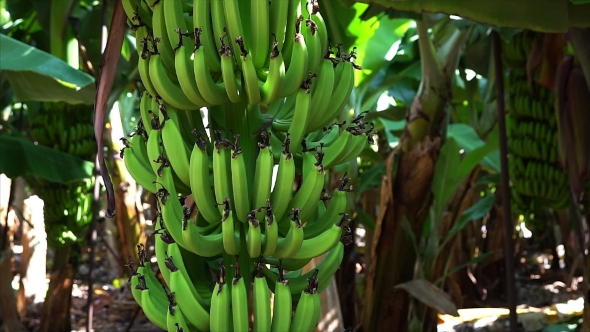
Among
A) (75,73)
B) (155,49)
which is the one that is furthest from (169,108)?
(75,73)

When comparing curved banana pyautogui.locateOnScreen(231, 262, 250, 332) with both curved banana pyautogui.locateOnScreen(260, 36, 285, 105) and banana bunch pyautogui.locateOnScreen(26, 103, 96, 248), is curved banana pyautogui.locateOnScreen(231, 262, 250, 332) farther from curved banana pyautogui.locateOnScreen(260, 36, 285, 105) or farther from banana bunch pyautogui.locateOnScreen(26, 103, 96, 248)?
banana bunch pyautogui.locateOnScreen(26, 103, 96, 248)

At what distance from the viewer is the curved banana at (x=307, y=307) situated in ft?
2.57

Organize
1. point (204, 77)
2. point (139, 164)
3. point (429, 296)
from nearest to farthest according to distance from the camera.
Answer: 1. point (204, 77)
2. point (139, 164)
3. point (429, 296)

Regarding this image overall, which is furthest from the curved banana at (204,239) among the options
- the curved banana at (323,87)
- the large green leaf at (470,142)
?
the large green leaf at (470,142)

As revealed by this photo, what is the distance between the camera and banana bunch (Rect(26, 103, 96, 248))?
259 centimetres

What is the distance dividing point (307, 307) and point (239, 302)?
0.30ft

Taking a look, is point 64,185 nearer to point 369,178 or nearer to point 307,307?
point 369,178

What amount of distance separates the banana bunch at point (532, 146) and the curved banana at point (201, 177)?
1.59m

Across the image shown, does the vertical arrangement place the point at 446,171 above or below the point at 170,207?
above

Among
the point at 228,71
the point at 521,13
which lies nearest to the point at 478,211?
the point at 521,13

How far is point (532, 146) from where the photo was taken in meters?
2.09

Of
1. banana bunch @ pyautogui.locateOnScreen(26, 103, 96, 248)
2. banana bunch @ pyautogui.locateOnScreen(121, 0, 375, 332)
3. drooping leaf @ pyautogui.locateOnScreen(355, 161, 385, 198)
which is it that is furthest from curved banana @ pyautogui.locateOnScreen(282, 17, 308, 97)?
banana bunch @ pyautogui.locateOnScreen(26, 103, 96, 248)

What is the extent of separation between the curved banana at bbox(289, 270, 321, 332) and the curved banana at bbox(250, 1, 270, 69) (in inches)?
12.0

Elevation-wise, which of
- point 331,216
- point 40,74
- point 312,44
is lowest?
point 331,216
